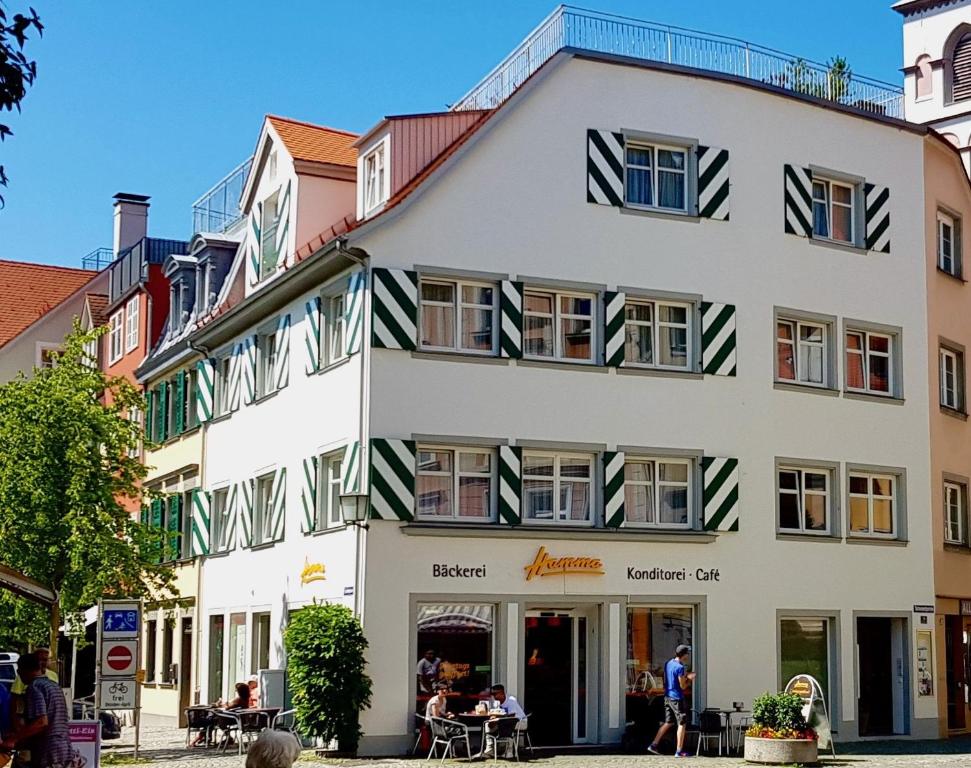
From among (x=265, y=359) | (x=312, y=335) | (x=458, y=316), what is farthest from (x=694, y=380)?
(x=265, y=359)

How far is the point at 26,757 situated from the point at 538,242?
49.3 feet

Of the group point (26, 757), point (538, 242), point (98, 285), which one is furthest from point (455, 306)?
point (98, 285)

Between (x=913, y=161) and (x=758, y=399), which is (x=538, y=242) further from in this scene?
(x=913, y=161)

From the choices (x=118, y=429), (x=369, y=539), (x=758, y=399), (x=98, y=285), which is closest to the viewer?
(x=369, y=539)

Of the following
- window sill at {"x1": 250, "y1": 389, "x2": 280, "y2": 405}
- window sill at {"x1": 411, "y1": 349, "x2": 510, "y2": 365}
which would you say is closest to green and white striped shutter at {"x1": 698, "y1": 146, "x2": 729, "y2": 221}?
window sill at {"x1": 411, "y1": 349, "x2": 510, "y2": 365}

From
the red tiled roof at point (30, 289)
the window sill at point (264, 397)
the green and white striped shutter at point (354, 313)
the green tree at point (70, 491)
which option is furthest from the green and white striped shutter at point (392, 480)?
the red tiled roof at point (30, 289)

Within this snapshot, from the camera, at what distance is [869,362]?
3288 cm

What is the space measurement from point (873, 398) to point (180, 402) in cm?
1659

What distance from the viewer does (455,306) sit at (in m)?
28.3

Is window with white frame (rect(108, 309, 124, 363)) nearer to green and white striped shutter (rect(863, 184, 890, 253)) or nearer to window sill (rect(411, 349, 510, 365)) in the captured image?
window sill (rect(411, 349, 510, 365))

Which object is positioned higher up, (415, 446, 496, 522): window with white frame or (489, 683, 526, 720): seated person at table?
(415, 446, 496, 522): window with white frame

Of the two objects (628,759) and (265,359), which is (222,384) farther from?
(628,759)

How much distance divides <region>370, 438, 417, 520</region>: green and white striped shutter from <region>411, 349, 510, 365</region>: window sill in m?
1.48

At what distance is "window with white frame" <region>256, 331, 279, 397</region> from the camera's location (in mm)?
33375
